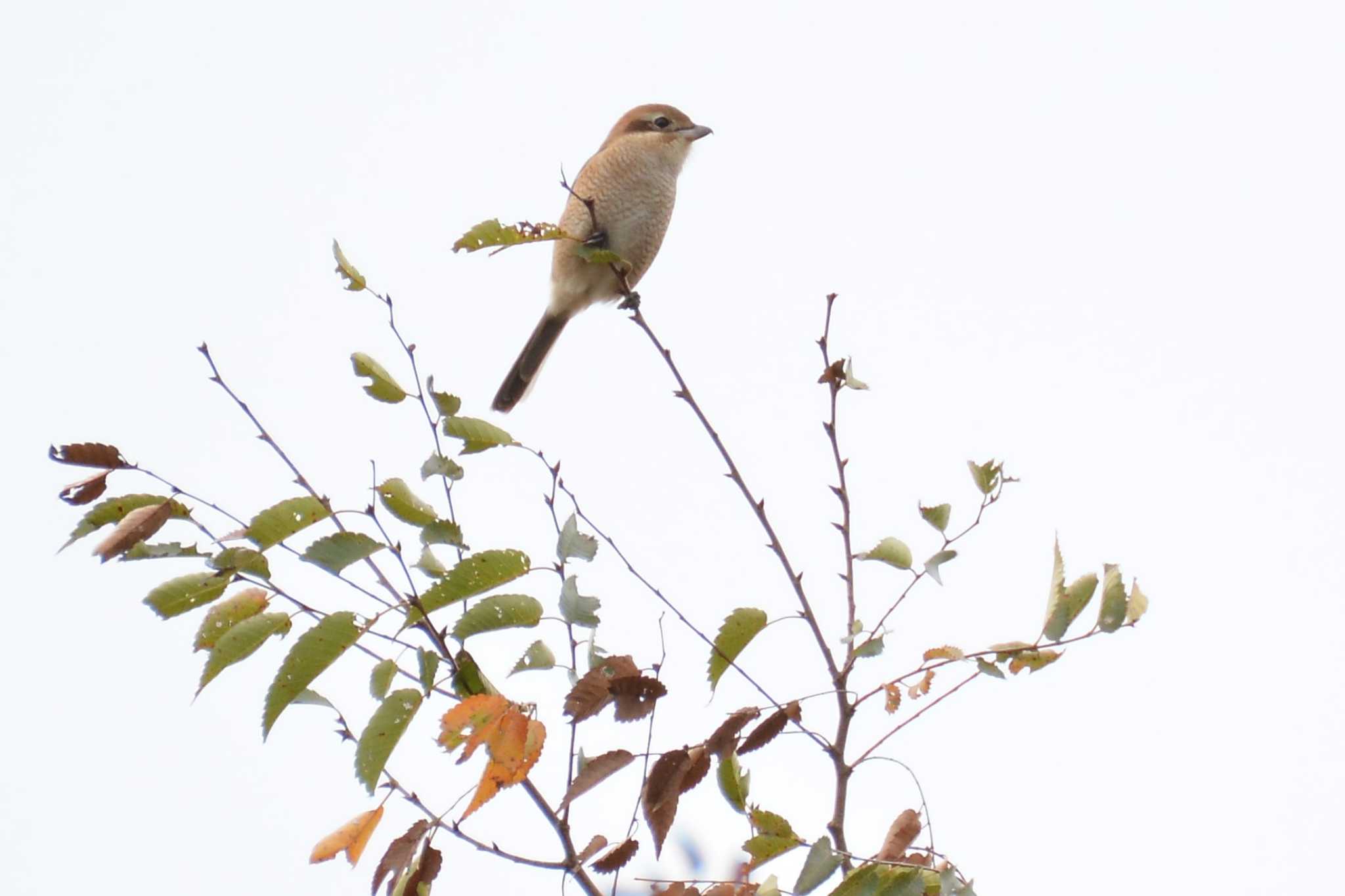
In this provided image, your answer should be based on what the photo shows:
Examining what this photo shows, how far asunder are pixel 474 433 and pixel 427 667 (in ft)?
1.13

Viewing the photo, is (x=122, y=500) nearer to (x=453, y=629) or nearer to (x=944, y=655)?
(x=453, y=629)

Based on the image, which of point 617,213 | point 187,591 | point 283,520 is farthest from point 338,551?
point 617,213

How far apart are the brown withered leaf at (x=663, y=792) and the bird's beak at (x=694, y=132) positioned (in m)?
3.51

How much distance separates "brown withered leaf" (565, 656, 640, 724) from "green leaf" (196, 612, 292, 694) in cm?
38

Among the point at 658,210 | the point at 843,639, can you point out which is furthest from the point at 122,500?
the point at 658,210

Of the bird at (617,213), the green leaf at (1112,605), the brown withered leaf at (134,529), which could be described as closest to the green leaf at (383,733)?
the brown withered leaf at (134,529)

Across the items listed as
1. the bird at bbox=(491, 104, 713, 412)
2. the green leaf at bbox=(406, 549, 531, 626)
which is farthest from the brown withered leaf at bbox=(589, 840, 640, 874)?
the bird at bbox=(491, 104, 713, 412)

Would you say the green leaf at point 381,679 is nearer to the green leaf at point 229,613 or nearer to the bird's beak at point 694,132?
the green leaf at point 229,613

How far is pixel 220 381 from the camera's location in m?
1.87

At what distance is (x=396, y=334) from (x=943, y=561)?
33.4 inches

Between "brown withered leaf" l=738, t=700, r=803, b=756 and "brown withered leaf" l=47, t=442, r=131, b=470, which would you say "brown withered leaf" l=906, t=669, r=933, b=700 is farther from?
"brown withered leaf" l=47, t=442, r=131, b=470

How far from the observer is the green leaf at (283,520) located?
5.47 ft

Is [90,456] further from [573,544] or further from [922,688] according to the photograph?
[922,688]

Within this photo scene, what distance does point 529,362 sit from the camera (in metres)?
5.04
